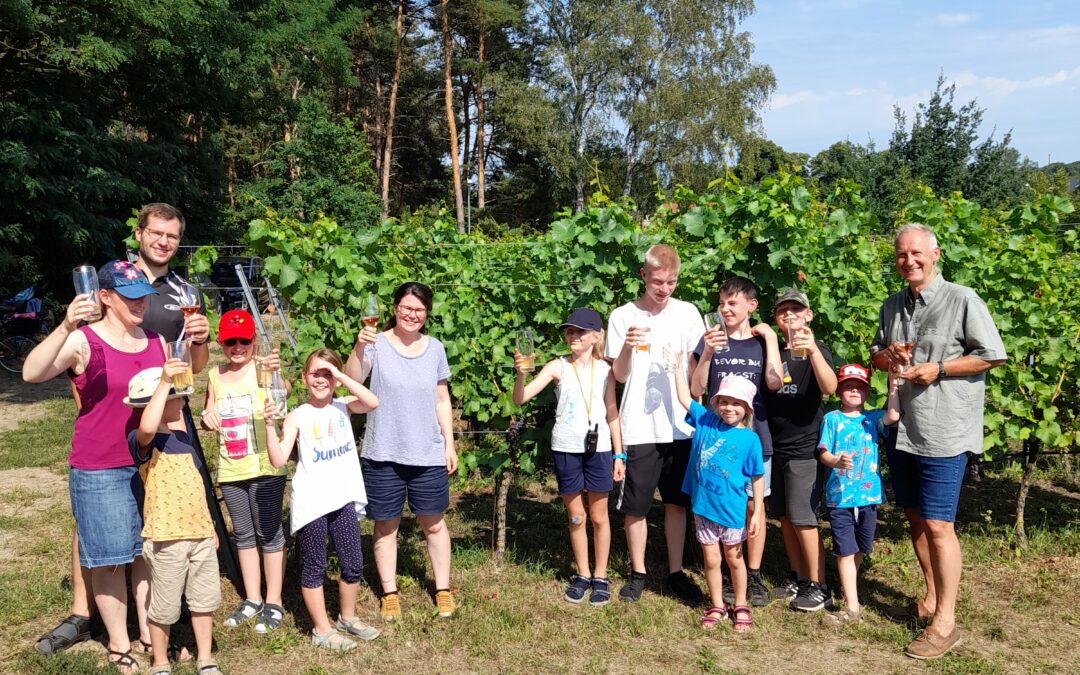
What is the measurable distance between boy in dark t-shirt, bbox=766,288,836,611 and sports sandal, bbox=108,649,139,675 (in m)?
3.06

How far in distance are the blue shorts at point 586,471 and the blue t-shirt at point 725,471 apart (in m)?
0.47

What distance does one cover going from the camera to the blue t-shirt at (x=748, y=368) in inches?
147

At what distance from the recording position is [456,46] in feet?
92.6

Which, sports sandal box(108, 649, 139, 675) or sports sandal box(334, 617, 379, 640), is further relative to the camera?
sports sandal box(334, 617, 379, 640)

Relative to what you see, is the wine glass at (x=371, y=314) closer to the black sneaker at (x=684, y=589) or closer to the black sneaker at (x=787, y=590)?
the black sneaker at (x=684, y=589)

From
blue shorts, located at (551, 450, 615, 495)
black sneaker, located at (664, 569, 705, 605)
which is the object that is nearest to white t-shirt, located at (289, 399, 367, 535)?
blue shorts, located at (551, 450, 615, 495)

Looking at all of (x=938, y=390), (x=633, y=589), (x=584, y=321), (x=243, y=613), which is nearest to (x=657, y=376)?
(x=584, y=321)

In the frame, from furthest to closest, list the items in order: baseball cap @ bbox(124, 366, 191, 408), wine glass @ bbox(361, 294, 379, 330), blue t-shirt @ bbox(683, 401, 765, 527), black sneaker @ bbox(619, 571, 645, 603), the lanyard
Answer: black sneaker @ bbox(619, 571, 645, 603), the lanyard, blue t-shirt @ bbox(683, 401, 765, 527), wine glass @ bbox(361, 294, 379, 330), baseball cap @ bbox(124, 366, 191, 408)

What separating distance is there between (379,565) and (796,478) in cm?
211

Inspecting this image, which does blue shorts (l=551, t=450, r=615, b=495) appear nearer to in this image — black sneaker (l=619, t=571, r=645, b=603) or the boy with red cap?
black sneaker (l=619, t=571, r=645, b=603)

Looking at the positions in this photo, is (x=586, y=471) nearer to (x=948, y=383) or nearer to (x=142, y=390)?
(x=948, y=383)

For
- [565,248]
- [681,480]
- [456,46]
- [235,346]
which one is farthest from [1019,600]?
[456,46]

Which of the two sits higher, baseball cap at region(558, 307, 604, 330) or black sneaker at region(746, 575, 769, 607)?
baseball cap at region(558, 307, 604, 330)

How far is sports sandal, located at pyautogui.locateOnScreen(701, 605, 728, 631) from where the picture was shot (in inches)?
146
